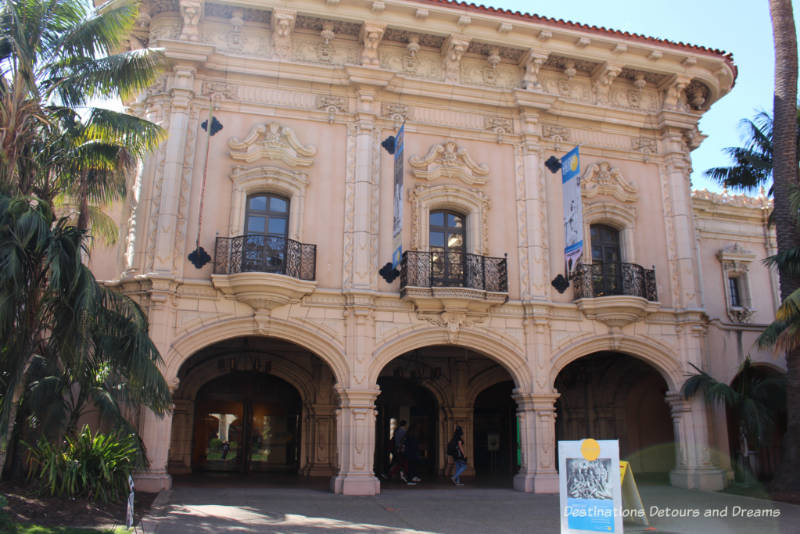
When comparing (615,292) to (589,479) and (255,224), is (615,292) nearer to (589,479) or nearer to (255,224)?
(255,224)

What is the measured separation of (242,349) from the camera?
17.5 m

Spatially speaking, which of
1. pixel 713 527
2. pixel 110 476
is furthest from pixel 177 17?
pixel 713 527

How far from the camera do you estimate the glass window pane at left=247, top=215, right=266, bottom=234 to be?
602 inches

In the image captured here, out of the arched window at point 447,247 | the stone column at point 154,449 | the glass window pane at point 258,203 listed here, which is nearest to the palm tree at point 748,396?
the arched window at point 447,247

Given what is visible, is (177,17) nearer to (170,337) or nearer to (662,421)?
(170,337)

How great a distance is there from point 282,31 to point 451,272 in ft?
22.6

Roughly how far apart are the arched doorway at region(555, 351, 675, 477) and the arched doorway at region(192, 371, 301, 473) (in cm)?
768

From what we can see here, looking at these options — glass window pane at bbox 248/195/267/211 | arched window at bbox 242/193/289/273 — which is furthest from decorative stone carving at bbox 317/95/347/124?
glass window pane at bbox 248/195/267/211

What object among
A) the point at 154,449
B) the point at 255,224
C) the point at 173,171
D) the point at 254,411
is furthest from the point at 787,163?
the point at 154,449

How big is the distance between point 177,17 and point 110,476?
10.6 meters

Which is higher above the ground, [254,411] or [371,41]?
[371,41]

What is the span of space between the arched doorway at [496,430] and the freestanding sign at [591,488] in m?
12.0

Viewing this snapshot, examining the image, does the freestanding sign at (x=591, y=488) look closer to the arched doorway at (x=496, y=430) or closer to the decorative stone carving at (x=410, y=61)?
the decorative stone carving at (x=410, y=61)

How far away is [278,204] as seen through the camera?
1565cm
